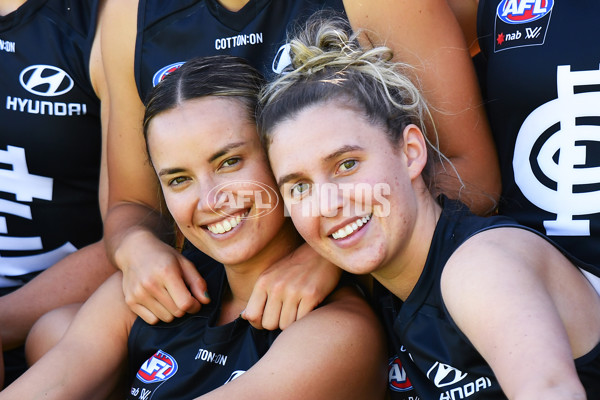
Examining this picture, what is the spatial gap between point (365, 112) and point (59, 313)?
1.05 meters

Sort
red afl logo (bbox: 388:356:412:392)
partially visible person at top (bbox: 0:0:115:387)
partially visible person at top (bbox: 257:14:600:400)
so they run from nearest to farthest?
1. partially visible person at top (bbox: 257:14:600:400)
2. red afl logo (bbox: 388:356:412:392)
3. partially visible person at top (bbox: 0:0:115:387)

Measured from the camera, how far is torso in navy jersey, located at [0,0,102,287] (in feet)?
8.37

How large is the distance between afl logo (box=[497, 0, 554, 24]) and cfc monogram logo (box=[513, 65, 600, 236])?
17cm

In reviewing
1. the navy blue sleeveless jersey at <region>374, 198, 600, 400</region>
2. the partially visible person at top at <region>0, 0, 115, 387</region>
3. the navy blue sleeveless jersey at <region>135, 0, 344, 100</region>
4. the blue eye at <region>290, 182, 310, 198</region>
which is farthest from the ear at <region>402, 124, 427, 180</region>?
the partially visible person at top at <region>0, 0, 115, 387</region>

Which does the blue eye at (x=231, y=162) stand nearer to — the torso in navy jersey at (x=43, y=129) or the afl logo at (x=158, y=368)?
the afl logo at (x=158, y=368)

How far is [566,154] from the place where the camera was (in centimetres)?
194

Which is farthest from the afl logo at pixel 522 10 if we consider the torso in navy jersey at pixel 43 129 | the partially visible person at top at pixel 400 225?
Answer: the torso in navy jersey at pixel 43 129

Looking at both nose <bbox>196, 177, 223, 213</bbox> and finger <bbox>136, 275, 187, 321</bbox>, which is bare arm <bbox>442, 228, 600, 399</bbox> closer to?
nose <bbox>196, 177, 223, 213</bbox>

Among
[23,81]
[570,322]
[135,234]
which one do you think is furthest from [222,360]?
[23,81]

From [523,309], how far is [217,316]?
0.89 m

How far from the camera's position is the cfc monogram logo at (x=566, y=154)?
190 centimetres

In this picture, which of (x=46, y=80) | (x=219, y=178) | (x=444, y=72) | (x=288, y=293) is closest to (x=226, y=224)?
(x=219, y=178)

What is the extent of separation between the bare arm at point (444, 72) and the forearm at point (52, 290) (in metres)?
1.09

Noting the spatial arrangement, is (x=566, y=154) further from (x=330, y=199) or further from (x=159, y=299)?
(x=159, y=299)
